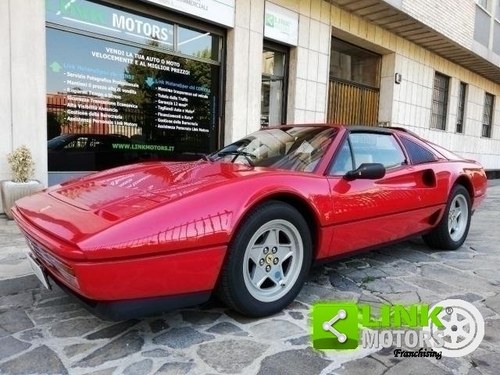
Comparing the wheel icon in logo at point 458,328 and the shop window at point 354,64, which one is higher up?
the shop window at point 354,64

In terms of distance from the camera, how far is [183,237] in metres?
1.93

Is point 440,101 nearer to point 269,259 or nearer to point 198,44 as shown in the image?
point 198,44

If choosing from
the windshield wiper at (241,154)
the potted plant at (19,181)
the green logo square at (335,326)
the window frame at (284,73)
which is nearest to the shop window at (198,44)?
the window frame at (284,73)

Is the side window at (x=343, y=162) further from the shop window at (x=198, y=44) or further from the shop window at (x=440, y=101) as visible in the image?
the shop window at (x=440, y=101)

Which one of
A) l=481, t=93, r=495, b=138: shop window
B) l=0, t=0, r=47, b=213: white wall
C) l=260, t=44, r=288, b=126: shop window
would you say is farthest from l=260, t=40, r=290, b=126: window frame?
l=481, t=93, r=495, b=138: shop window

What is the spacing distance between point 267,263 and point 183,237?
644 mm

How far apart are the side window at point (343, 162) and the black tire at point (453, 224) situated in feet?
4.72

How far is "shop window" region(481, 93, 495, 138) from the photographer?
15.3 meters

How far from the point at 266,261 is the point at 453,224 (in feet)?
8.66

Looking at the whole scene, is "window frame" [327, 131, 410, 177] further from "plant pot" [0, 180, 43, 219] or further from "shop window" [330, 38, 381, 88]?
"shop window" [330, 38, 381, 88]

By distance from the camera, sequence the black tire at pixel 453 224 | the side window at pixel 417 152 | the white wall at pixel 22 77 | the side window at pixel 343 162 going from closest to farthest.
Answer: the side window at pixel 343 162 < the side window at pixel 417 152 < the black tire at pixel 453 224 < the white wall at pixel 22 77

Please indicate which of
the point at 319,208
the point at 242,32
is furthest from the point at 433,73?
the point at 319,208

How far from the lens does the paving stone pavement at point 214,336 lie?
1875 mm

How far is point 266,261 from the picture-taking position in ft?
7.78
